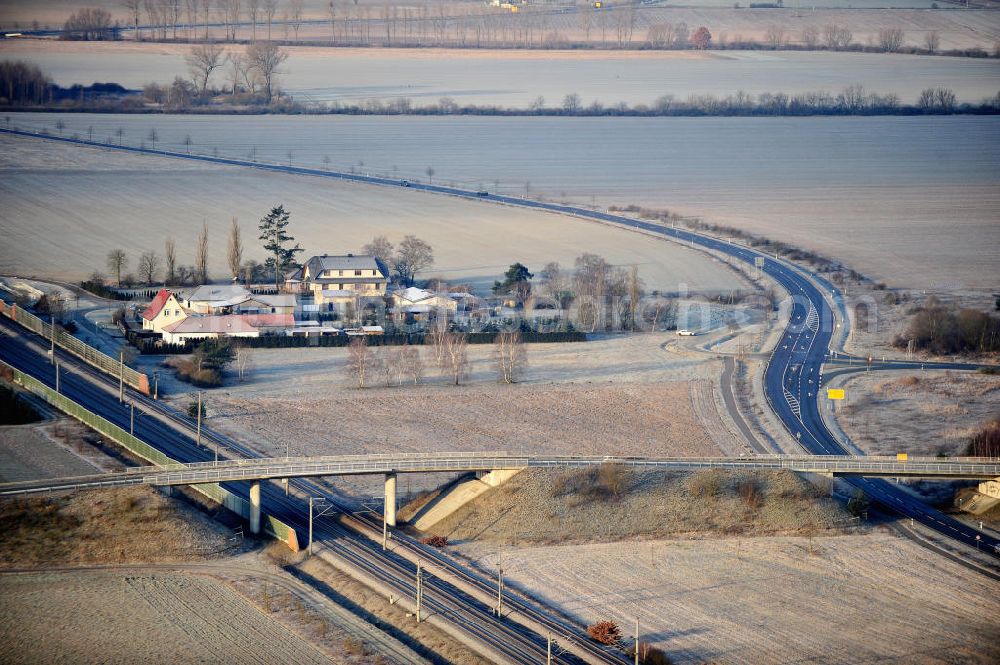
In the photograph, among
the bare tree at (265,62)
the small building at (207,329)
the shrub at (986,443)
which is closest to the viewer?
the shrub at (986,443)

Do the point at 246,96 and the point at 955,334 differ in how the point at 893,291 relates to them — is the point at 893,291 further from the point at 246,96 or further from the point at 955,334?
the point at 246,96

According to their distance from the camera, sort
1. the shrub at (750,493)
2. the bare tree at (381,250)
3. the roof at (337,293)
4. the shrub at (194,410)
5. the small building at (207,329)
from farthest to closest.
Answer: the bare tree at (381,250), the roof at (337,293), the small building at (207,329), the shrub at (194,410), the shrub at (750,493)

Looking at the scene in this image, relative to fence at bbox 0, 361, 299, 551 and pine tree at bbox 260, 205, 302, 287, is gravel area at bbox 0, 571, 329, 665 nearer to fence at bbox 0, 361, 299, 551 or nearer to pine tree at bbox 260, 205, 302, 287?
fence at bbox 0, 361, 299, 551

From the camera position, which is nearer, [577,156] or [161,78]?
[577,156]

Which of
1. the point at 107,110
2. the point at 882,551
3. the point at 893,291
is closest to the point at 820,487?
the point at 882,551

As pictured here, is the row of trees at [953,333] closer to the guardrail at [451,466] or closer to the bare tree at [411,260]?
the guardrail at [451,466]

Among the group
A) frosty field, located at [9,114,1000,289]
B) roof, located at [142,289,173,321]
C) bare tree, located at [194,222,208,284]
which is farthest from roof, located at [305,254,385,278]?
roof, located at [142,289,173,321]

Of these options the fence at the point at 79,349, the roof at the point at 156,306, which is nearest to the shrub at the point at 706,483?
the fence at the point at 79,349

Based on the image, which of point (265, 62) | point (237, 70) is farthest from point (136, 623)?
point (237, 70)

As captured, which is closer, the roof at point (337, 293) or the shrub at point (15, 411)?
the shrub at point (15, 411)
